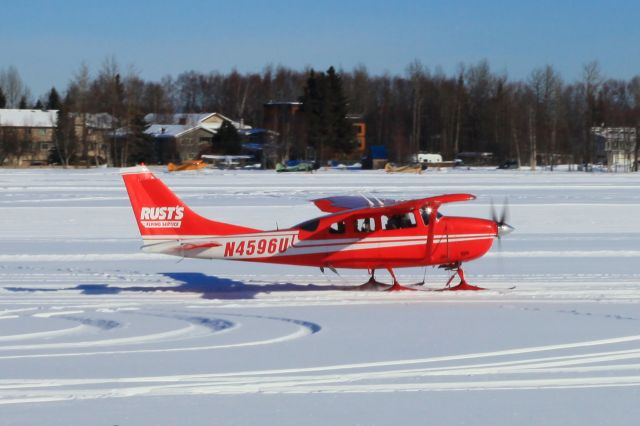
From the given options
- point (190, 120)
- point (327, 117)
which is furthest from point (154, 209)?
point (190, 120)

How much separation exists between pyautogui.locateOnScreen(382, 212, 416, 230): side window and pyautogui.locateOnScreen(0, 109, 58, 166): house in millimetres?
74071

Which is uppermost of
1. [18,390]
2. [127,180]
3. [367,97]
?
[367,97]

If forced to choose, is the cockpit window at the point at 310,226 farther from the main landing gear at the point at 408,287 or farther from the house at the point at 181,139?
the house at the point at 181,139

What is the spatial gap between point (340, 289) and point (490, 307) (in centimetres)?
250

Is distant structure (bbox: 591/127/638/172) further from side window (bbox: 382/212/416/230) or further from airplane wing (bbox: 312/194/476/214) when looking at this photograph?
side window (bbox: 382/212/416/230)

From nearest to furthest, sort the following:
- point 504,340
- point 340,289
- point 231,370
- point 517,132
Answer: point 231,370 < point 504,340 < point 340,289 < point 517,132

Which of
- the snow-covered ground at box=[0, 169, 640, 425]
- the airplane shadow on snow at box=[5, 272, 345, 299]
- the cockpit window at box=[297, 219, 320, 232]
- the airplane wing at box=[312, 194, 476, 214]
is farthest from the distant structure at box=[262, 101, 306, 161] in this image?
the cockpit window at box=[297, 219, 320, 232]

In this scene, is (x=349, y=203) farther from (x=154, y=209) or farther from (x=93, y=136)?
(x=93, y=136)

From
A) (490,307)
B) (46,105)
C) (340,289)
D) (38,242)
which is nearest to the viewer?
(490,307)

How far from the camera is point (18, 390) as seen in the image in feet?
24.9

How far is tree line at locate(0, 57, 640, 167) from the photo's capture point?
8225 centimetres

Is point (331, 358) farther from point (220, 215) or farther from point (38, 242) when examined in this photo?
point (220, 215)

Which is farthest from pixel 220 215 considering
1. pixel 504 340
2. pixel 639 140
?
pixel 639 140

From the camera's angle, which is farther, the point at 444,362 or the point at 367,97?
the point at 367,97
